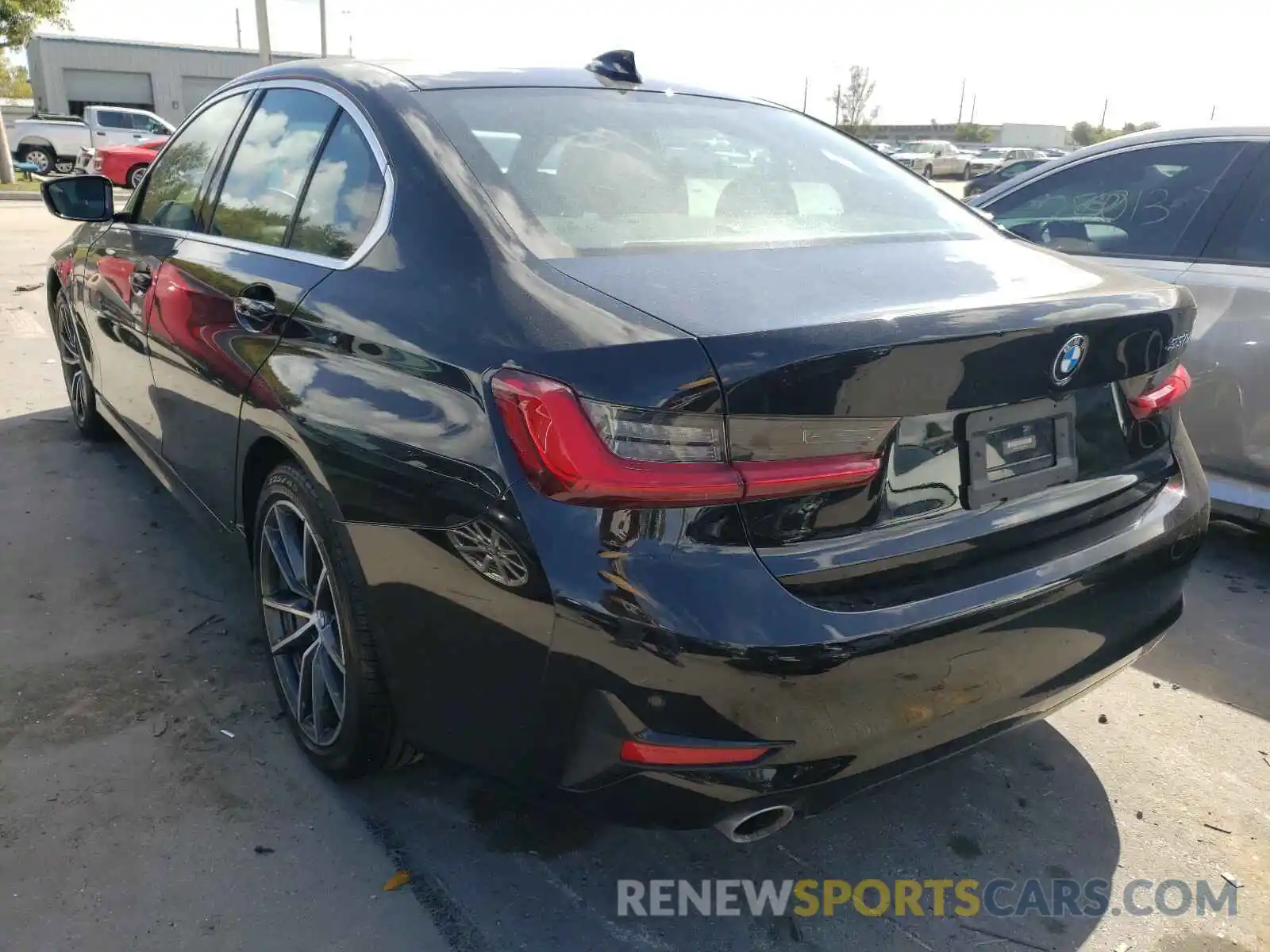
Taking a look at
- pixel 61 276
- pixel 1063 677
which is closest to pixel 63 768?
pixel 1063 677

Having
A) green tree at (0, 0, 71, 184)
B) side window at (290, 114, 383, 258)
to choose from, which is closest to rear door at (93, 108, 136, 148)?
green tree at (0, 0, 71, 184)

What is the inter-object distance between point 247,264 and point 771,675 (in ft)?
6.06

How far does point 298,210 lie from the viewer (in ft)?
8.58

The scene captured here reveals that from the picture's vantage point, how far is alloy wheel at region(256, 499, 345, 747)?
7.92 feet

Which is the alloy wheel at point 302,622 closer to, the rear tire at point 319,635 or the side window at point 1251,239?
the rear tire at point 319,635

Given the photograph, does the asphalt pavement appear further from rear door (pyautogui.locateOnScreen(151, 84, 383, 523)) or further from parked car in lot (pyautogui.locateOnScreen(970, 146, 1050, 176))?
parked car in lot (pyautogui.locateOnScreen(970, 146, 1050, 176))

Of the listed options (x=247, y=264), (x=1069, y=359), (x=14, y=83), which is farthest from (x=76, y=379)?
(x=14, y=83)

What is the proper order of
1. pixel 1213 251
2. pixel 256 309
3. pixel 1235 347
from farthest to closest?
pixel 1213 251
pixel 1235 347
pixel 256 309

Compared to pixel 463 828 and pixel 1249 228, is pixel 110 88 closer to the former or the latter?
pixel 1249 228

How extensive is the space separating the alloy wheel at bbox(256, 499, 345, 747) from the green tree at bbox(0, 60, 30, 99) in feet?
172

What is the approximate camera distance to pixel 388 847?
231cm

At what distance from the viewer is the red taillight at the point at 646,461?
5.32 ft

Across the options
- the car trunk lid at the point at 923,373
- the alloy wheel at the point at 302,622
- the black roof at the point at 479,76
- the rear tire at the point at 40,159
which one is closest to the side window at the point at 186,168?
the black roof at the point at 479,76

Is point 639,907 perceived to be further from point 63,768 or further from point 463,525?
point 63,768
